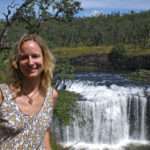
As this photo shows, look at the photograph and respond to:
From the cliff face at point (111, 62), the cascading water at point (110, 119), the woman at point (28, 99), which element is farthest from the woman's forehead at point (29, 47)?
the cliff face at point (111, 62)

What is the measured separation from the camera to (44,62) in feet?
9.24

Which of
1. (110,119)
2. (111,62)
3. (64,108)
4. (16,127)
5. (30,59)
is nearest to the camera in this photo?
(16,127)

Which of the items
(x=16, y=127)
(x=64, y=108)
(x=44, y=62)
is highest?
(x=44, y=62)

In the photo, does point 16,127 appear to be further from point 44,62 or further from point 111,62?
point 111,62

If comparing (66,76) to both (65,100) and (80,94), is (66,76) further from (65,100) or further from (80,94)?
(80,94)

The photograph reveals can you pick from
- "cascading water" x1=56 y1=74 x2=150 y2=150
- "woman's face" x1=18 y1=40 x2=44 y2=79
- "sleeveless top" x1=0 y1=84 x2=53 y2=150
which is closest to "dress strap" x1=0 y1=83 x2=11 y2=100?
"sleeveless top" x1=0 y1=84 x2=53 y2=150

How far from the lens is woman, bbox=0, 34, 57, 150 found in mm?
2652

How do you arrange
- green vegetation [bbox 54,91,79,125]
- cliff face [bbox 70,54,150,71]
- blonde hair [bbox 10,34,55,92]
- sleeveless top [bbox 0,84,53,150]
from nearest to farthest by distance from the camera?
sleeveless top [bbox 0,84,53,150]
blonde hair [bbox 10,34,55,92]
green vegetation [bbox 54,91,79,125]
cliff face [bbox 70,54,150,71]

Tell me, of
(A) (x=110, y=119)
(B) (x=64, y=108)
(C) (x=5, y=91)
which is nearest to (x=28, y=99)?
(C) (x=5, y=91)

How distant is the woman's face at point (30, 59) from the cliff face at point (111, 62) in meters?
50.5

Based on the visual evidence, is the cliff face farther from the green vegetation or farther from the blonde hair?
the blonde hair

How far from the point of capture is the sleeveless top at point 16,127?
104 inches

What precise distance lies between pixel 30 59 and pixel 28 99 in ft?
0.73

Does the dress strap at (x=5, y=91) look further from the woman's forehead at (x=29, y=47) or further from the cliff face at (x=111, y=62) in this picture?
the cliff face at (x=111, y=62)
